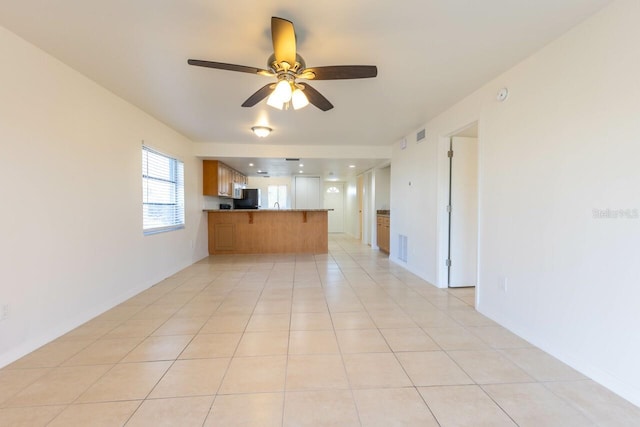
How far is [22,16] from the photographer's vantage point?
1.81m

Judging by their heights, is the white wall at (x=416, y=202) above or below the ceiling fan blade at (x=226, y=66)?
below

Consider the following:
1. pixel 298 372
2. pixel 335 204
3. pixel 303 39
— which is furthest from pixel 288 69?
pixel 335 204

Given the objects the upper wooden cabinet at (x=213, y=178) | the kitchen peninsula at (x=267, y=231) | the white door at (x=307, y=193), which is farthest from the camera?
the white door at (x=307, y=193)

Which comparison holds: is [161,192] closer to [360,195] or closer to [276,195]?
[360,195]

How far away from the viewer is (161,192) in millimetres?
4270

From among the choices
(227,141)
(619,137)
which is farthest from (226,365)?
(227,141)

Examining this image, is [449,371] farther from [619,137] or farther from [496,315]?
[619,137]

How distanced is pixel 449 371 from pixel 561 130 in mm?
1862

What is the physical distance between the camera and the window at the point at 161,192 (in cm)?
385

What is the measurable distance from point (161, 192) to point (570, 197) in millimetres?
4729

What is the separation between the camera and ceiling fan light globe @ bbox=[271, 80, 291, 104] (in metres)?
2.04

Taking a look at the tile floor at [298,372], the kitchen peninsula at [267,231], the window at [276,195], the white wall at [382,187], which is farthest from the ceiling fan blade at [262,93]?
the window at [276,195]

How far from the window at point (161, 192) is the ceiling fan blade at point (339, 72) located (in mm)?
2809

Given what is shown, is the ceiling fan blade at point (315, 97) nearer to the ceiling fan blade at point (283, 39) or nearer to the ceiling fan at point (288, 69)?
the ceiling fan at point (288, 69)
